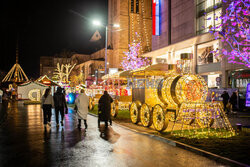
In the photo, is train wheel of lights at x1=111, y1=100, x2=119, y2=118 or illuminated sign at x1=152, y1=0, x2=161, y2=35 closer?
train wheel of lights at x1=111, y1=100, x2=119, y2=118

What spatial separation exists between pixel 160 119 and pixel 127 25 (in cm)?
5035

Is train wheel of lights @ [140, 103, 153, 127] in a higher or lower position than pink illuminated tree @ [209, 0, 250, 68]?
lower

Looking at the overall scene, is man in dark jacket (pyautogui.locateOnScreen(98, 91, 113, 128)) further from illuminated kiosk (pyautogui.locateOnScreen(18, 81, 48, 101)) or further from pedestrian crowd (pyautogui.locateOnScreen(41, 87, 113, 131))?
illuminated kiosk (pyautogui.locateOnScreen(18, 81, 48, 101))

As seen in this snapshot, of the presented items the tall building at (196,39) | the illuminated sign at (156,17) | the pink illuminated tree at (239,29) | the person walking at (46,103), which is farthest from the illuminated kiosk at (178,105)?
the illuminated sign at (156,17)

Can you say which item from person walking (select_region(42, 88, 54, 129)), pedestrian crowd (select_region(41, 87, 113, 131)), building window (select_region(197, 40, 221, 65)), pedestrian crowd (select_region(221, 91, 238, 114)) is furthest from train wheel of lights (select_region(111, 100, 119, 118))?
building window (select_region(197, 40, 221, 65))

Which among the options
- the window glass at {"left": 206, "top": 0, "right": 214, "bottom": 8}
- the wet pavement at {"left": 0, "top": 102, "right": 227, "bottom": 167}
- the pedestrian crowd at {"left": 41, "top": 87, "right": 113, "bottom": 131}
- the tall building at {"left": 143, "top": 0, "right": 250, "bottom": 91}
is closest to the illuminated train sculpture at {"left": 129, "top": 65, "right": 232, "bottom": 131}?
the wet pavement at {"left": 0, "top": 102, "right": 227, "bottom": 167}

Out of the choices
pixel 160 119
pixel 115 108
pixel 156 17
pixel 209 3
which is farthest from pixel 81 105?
pixel 156 17

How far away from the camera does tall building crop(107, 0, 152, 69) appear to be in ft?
186

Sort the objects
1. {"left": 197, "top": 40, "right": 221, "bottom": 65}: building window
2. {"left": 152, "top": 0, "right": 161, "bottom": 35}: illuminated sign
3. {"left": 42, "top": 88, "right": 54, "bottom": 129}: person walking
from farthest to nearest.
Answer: {"left": 152, "top": 0, "right": 161, "bottom": 35}: illuminated sign → {"left": 197, "top": 40, "right": 221, "bottom": 65}: building window → {"left": 42, "top": 88, "right": 54, "bottom": 129}: person walking

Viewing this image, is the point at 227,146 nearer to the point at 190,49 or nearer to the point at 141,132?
the point at 141,132

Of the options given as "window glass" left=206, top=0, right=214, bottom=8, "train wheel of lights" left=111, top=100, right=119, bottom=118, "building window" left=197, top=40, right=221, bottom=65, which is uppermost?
"window glass" left=206, top=0, right=214, bottom=8

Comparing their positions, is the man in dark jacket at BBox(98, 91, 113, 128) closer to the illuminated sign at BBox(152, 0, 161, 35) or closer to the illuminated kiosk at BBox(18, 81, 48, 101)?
the illuminated kiosk at BBox(18, 81, 48, 101)

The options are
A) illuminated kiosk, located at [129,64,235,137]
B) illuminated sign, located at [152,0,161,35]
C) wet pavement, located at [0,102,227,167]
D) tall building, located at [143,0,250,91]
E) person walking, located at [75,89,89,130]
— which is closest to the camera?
wet pavement, located at [0,102,227,167]

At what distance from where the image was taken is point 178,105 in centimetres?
934
